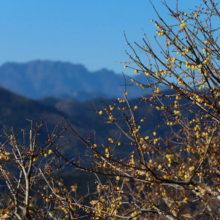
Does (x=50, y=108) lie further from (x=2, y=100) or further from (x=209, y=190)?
(x=209, y=190)

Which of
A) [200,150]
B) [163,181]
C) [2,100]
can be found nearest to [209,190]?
[200,150]

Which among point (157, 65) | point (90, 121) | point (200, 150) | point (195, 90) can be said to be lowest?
point (90, 121)

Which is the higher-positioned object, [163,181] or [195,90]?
[195,90]

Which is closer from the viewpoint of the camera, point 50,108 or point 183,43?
point 183,43

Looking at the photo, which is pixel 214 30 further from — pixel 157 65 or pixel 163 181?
pixel 163 181

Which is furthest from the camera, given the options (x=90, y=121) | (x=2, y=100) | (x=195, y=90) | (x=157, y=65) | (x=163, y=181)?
(x=90, y=121)

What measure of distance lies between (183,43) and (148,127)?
354 feet

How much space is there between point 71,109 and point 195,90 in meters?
138

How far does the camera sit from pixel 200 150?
6555 mm

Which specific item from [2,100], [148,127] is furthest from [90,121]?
[2,100]

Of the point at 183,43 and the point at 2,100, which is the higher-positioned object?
the point at 183,43

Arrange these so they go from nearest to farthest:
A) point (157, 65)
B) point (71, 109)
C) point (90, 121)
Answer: point (157, 65) → point (90, 121) → point (71, 109)

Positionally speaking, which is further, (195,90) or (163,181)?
(195,90)

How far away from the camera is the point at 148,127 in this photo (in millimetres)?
112688
